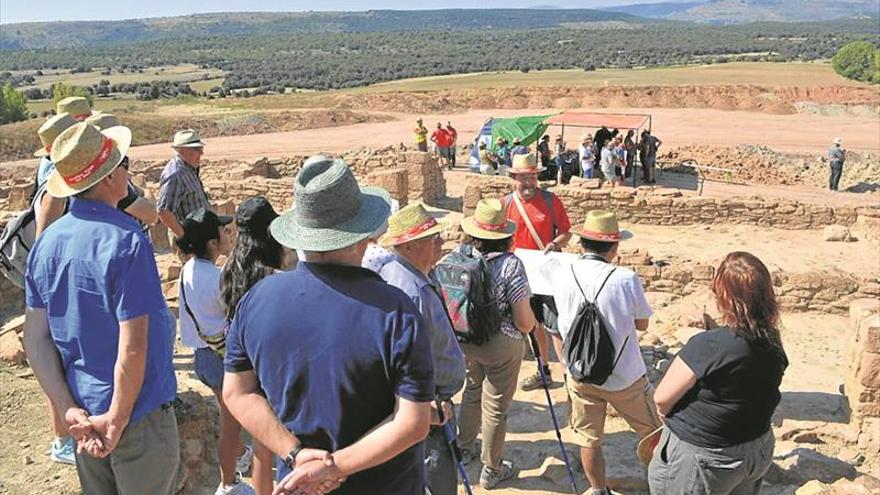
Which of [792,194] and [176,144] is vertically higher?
[176,144]

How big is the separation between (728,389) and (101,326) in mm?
2924

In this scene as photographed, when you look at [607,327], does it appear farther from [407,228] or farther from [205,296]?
[205,296]

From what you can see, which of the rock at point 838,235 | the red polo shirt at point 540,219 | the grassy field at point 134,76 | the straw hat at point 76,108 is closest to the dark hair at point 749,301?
the red polo shirt at point 540,219

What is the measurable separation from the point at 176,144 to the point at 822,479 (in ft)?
19.8

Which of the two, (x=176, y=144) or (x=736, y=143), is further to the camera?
(x=736, y=143)

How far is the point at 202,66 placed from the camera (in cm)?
10888

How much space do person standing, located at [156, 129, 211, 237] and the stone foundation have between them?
8.29 metres

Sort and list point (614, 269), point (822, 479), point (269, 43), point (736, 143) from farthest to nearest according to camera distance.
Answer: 1. point (269, 43)
2. point (736, 143)
3. point (822, 479)
4. point (614, 269)

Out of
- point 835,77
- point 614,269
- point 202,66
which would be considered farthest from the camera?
point 202,66

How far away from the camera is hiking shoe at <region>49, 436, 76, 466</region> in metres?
4.91

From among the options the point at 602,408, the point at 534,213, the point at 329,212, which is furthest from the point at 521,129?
the point at 329,212

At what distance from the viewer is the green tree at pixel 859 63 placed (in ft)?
164

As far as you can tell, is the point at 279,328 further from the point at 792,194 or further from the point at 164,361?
the point at 792,194

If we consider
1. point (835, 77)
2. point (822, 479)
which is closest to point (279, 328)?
point (822, 479)
